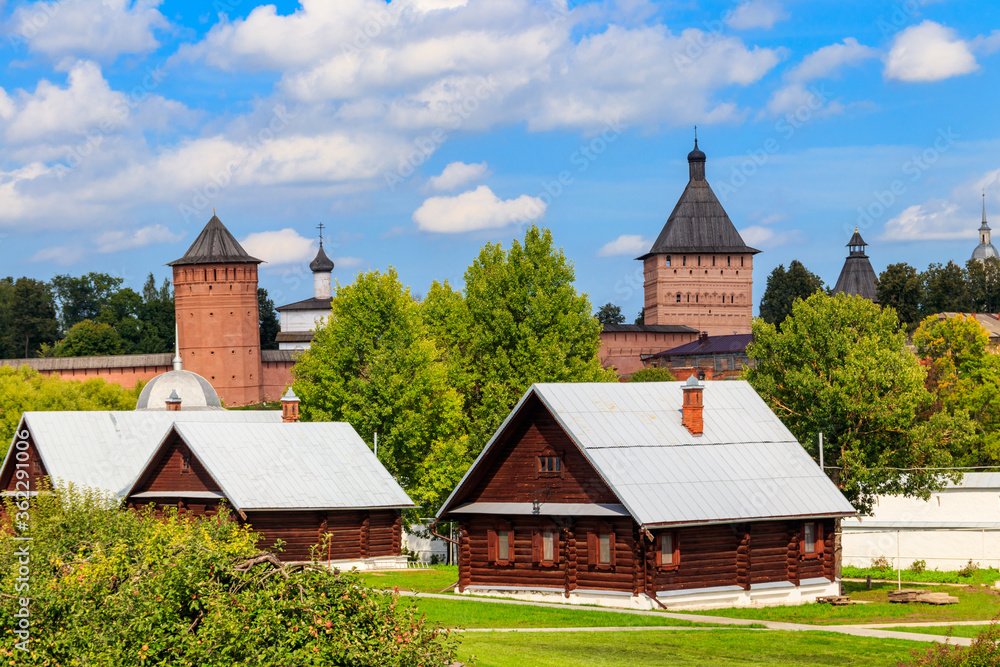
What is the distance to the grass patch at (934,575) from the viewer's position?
107 feet

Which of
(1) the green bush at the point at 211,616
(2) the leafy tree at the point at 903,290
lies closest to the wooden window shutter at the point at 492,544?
(1) the green bush at the point at 211,616

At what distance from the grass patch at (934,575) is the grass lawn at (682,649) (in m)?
13.0

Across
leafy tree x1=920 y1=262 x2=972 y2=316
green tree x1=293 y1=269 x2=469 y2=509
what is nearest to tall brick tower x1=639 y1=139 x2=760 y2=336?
leafy tree x1=920 y1=262 x2=972 y2=316

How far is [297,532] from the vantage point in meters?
32.5

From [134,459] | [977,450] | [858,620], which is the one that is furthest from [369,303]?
[977,450]

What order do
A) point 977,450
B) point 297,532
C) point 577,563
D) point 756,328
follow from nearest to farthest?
point 577,563
point 297,532
point 756,328
point 977,450

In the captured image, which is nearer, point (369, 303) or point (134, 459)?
point (134, 459)

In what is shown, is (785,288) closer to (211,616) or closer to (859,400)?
(859,400)

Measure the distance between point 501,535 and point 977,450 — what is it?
37335 mm

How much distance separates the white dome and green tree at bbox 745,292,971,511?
1014 inches

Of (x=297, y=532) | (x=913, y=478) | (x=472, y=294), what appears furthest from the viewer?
(x=472, y=294)

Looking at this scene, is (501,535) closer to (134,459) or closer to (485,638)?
(485,638)

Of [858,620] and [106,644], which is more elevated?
[106,644]

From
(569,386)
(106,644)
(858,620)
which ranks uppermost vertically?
(569,386)
